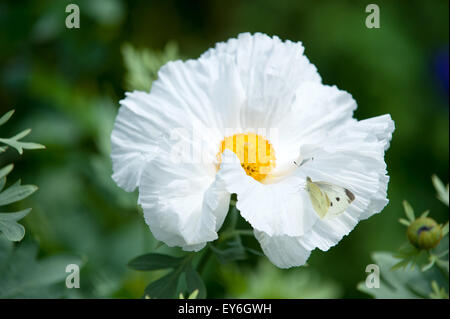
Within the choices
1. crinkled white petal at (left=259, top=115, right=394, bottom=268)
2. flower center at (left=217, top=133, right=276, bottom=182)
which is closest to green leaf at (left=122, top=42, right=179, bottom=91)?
flower center at (left=217, top=133, right=276, bottom=182)

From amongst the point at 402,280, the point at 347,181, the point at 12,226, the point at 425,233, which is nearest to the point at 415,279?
the point at 402,280

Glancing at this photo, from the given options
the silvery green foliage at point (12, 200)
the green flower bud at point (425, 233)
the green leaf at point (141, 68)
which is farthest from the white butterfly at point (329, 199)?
→ the green leaf at point (141, 68)

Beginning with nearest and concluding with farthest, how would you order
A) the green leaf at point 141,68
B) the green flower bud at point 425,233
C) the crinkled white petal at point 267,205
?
1. the crinkled white petal at point 267,205
2. the green flower bud at point 425,233
3. the green leaf at point 141,68

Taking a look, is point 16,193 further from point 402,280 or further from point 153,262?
point 402,280

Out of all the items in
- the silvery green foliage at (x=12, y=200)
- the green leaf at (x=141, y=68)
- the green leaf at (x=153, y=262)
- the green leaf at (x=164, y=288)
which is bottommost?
the green leaf at (x=164, y=288)

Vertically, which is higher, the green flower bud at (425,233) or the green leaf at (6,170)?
the green leaf at (6,170)

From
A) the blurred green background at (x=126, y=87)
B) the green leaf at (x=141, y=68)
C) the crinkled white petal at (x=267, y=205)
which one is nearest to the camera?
the crinkled white petal at (x=267, y=205)

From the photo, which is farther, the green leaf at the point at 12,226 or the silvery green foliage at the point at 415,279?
the silvery green foliage at the point at 415,279

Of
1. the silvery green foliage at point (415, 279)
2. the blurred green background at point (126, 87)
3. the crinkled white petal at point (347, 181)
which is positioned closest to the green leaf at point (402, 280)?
the silvery green foliage at point (415, 279)

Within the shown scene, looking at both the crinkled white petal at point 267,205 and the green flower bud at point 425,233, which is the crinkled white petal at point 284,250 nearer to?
the crinkled white petal at point 267,205
